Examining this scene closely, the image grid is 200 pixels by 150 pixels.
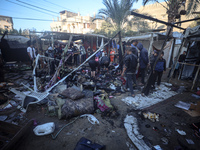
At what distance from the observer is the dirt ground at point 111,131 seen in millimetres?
2266

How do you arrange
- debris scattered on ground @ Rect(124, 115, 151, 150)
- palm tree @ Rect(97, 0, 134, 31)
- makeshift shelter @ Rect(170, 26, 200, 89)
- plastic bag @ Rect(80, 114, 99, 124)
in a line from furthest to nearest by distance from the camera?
palm tree @ Rect(97, 0, 134, 31)
makeshift shelter @ Rect(170, 26, 200, 89)
plastic bag @ Rect(80, 114, 99, 124)
debris scattered on ground @ Rect(124, 115, 151, 150)

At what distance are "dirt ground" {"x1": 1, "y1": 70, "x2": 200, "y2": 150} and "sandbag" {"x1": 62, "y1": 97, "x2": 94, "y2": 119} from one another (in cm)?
21

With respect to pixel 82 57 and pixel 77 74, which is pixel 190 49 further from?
pixel 82 57

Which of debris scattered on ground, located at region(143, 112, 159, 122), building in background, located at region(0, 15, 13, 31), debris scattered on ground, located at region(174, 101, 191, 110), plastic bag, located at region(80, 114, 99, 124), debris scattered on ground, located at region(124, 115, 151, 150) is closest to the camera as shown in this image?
debris scattered on ground, located at region(124, 115, 151, 150)

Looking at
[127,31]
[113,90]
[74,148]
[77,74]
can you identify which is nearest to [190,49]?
[113,90]

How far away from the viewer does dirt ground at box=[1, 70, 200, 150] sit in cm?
227

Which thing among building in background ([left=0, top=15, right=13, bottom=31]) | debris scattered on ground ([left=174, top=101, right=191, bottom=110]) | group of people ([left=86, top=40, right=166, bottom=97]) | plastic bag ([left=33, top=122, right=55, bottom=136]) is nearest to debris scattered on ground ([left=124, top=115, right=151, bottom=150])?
group of people ([left=86, top=40, right=166, bottom=97])

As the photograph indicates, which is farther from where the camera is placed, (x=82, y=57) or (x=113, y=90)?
(x=82, y=57)

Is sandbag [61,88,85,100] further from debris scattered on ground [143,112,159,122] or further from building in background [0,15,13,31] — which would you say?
building in background [0,15,13,31]

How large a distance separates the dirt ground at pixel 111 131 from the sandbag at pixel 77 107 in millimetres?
211

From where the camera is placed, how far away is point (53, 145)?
7.38ft

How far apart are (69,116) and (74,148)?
999mm

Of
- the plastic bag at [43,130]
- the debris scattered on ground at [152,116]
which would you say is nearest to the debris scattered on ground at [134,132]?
the debris scattered on ground at [152,116]

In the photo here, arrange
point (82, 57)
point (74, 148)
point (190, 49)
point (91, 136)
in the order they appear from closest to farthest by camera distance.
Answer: point (74, 148), point (91, 136), point (190, 49), point (82, 57)
